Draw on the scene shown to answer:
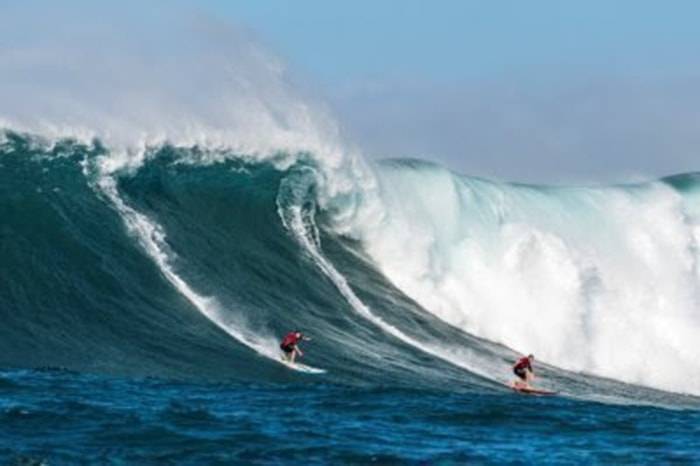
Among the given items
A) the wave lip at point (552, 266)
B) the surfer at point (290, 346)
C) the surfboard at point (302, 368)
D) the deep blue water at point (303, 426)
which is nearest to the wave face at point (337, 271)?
the wave lip at point (552, 266)

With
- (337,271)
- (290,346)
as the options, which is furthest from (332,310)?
(290,346)

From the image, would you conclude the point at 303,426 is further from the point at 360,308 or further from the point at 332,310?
the point at 360,308

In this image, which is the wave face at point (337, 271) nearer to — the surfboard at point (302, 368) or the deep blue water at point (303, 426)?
the surfboard at point (302, 368)

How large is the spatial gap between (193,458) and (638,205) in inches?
991

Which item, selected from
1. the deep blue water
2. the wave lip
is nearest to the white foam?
the wave lip

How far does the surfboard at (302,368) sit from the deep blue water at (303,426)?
160cm

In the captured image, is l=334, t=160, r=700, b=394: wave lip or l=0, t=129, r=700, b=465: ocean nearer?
l=0, t=129, r=700, b=465: ocean

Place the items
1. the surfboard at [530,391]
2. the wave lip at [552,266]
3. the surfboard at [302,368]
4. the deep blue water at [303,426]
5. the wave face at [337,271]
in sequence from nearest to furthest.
Answer: 1. the deep blue water at [303,426]
2. the surfboard at [302,368]
3. the surfboard at [530,391]
4. the wave face at [337,271]
5. the wave lip at [552,266]

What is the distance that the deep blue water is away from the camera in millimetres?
16984

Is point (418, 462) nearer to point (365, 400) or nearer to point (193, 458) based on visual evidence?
point (193, 458)

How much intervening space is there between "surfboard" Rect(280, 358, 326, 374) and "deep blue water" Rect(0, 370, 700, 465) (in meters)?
1.60

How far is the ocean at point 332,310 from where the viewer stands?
18406 mm

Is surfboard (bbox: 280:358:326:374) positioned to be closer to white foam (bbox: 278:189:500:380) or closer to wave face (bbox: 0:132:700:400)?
wave face (bbox: 0:132:700:400)

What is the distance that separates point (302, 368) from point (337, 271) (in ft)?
22.6
